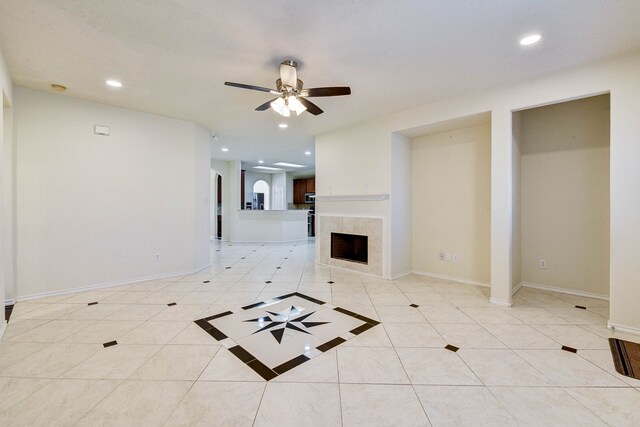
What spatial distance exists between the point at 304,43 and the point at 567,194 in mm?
3831

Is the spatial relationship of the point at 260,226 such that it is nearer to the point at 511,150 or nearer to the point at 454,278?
the point at 454,278

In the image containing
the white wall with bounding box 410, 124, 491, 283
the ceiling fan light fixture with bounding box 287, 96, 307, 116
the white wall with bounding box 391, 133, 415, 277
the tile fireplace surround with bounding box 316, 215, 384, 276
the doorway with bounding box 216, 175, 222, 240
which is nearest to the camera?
the ceiling fan light fixture with bounding box 287, 96, 307, 116

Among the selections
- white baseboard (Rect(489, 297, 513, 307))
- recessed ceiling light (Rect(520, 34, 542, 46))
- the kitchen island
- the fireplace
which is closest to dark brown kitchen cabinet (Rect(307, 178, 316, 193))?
the kitchen island

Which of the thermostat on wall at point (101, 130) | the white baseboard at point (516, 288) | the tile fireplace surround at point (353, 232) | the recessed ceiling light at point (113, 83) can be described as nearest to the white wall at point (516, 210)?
the white baseboard at point (516, 288)

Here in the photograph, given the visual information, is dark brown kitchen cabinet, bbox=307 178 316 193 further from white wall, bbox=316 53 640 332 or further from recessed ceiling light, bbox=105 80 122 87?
recessed ceiling light, bbox=105 80 122 87

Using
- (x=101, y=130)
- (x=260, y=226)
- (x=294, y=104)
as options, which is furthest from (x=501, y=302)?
(x=260, y=226)

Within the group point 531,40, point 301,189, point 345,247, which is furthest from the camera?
point 301,189

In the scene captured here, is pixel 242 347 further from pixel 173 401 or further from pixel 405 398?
pixel 405 398

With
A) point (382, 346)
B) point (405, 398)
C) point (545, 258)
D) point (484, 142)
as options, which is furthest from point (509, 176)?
point (405, 398)

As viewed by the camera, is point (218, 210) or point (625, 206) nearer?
point (625, 206)

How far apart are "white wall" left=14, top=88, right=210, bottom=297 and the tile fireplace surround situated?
2.29 m

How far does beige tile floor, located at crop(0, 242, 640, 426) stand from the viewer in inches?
60.8

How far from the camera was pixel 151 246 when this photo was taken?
4281 mm

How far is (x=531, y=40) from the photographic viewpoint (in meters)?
2.33
